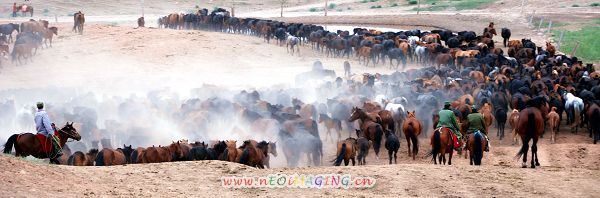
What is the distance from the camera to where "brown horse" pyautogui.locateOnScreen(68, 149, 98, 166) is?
16.6 m

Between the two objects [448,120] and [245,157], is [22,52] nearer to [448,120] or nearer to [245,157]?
[245,157]

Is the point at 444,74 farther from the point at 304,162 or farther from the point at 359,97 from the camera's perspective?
the point at 304,162

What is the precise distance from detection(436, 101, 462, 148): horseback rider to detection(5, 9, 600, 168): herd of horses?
17cm

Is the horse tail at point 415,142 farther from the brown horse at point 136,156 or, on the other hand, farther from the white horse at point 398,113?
the brown horse at point 136,156

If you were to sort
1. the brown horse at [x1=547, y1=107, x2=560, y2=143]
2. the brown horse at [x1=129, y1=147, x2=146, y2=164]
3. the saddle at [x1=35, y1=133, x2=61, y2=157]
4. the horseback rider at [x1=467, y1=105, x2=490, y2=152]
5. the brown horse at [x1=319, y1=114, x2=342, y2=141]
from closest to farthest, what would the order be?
1. the saddle at [x1=35, y1=133, x2=61, y2=157]
2. the horseback rider at [x1=467, y1=105, x2=490, y2=152]
3. the brown horse at [x1=129, y1=147, x2=146, y2=164]
4. the brown horse at [x1=547, y1=107, x2=560, y2=143]
5. the brown horse at [x1=319, y1=114, x2=342, y2=141]

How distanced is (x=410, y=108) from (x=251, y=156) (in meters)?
9.23

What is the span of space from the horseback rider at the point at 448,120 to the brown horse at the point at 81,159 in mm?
7754

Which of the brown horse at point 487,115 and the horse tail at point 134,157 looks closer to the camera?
the horse tail at point 134,157

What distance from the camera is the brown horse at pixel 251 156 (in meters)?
17.0

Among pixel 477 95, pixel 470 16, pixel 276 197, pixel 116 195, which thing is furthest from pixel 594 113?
pixel 470 16

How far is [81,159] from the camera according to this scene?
1678cm

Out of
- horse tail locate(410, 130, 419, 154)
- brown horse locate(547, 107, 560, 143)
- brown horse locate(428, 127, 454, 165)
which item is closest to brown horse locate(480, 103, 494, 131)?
brown horse locate(547, 107, 560, 143)

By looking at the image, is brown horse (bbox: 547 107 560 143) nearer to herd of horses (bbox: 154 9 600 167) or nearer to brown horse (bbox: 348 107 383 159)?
herd of horses (bbox: 154 9 600 167)

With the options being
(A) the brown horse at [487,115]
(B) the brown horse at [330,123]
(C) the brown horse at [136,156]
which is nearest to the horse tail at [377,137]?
(B) the brown horse at [330,123]
